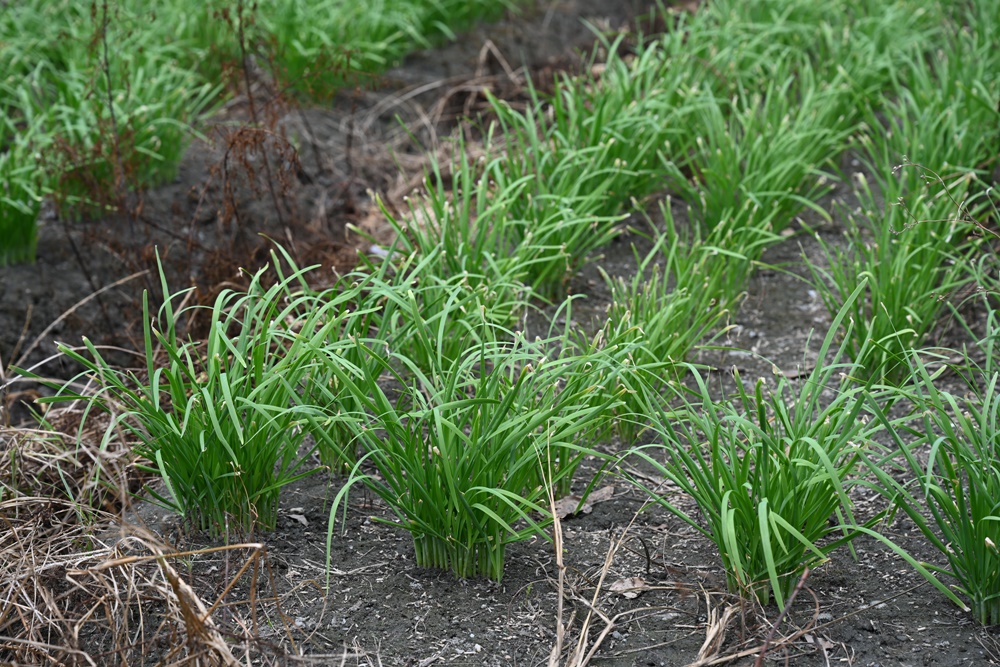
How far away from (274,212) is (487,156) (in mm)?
1286

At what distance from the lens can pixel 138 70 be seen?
14.3 ft

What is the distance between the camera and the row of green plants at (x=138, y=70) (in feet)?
12.7

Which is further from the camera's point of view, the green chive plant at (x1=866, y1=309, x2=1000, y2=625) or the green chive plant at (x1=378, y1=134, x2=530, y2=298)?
the green chive plant at (x1=378, y1=134, x2=530, y2=298)

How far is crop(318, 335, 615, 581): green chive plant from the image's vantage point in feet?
7.09

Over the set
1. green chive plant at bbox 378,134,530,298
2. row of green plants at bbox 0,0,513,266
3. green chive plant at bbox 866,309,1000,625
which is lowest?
green chive plant at bbox 866,309,1000,625

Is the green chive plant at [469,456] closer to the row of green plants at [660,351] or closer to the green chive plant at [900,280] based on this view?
the row of green plants at [660,351]

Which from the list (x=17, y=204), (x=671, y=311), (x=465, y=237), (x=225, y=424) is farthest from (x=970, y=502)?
(x=17, y=204)

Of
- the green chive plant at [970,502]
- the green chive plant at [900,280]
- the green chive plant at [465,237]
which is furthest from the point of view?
the green chive plant at [465,237]

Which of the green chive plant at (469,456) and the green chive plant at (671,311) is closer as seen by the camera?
the green chive plant at (469,456)

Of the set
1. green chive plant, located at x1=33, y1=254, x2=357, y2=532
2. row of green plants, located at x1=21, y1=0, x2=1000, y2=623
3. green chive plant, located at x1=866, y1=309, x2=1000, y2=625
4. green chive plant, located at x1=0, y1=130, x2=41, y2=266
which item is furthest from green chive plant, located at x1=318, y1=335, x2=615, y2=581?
green chive plant, located at x1=0, y1=130, x2=41, y2=266

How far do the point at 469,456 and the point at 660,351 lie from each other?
91 cm

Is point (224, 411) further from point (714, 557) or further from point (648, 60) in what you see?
point (648, 60)

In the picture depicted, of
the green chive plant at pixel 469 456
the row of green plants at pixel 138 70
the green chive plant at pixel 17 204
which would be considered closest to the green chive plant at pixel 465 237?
the green chive plant at pixel 469 456

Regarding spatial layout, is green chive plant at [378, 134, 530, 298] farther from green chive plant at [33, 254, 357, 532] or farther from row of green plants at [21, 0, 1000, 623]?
green chive plant at [33, 254, 357, 532]
